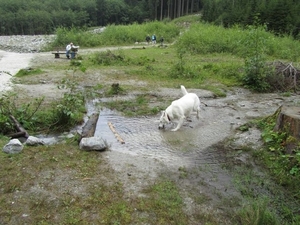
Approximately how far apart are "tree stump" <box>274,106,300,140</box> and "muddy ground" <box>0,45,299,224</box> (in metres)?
0.74

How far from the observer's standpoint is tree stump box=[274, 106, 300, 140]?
5.90 metres

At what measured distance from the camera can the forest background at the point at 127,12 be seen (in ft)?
109

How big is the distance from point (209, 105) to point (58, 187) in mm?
6910

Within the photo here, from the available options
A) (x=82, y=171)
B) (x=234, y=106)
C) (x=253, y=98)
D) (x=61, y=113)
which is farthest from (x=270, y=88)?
(x=82, y=171)

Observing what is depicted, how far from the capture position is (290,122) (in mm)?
6121

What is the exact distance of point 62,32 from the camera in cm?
3097

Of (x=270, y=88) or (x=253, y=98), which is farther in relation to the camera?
(x=270, y=88)

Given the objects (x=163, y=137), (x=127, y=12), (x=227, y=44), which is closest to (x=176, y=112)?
(x=163, y=137)

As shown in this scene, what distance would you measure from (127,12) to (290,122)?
85.3m

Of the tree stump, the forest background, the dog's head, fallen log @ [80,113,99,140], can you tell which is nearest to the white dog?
the dog's head

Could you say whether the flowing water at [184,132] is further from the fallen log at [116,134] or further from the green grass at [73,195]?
the green grass at [73,195]

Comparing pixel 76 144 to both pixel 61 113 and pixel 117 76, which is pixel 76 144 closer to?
pixel 61 113

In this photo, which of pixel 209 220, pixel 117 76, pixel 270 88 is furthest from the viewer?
pixel 117 76

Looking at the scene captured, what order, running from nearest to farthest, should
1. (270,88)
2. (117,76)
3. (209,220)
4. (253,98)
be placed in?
(209,220), (253,98), (270,88), (117,76)
